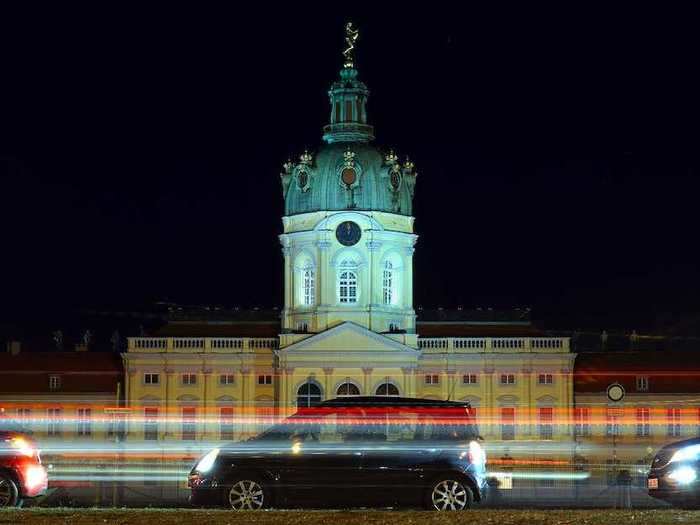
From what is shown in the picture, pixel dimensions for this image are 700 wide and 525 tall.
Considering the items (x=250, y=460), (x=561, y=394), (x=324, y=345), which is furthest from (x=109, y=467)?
(x=561, y=394)

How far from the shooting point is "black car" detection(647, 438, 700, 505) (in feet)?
94.2

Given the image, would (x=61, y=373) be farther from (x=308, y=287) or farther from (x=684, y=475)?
(x=684, y=475)

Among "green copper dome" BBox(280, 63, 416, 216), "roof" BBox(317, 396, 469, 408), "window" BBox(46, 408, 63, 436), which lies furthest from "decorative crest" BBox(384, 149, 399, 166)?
"roof" BBox(317, 396, 469, 408)

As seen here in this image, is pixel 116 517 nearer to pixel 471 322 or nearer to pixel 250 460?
pixel 250 460

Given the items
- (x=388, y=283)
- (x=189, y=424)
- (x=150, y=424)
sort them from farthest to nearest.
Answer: (x=388, y=283), (x=150, y=424), (x=189, y=424)

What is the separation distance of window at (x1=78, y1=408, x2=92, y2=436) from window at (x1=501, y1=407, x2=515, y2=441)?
22.4 metres

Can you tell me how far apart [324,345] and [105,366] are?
41.6ft

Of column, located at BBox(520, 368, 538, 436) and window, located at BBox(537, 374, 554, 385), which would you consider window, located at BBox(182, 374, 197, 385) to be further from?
window, located at BBox(537, 374, 554, 385)

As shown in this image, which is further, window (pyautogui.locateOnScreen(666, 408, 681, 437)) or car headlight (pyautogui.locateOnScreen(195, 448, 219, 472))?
window (pyautogui.locateOnScreen(666, 408, 681, 437))

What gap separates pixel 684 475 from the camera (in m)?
28.8

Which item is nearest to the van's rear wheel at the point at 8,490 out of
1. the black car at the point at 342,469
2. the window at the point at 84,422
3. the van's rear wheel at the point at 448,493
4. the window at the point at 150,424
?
the black car at the point at 342,469

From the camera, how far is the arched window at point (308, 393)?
8550 centimetres

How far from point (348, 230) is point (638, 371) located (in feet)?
58.0

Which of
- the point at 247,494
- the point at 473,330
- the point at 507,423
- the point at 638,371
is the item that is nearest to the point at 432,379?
the point at 507,423
